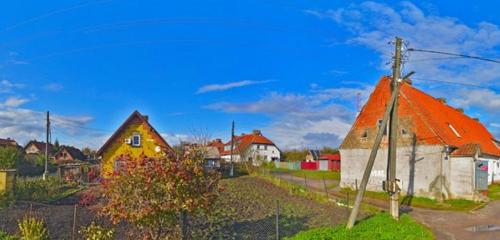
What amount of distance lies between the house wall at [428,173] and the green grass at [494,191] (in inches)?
120

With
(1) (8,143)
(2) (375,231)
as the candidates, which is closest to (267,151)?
(1) (8,143)

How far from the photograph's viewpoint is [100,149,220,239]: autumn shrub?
10930 mm

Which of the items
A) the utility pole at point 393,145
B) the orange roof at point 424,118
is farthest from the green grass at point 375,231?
the orange roof at point 424,118

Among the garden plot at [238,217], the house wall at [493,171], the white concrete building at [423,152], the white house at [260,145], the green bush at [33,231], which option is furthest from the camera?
the white house at [260,145]

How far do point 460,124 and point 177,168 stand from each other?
34453 mm

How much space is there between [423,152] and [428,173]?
1.53m

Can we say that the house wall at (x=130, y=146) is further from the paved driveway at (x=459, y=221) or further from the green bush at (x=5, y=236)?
the green bush at (x=5, y=236)

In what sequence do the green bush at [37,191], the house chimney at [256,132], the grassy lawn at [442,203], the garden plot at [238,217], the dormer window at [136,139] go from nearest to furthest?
the garden plot at [238,217] < the green bush at [37,191] < the grassy lawn at [442,203] < the dormer window at [136,139] < the house chimney at [256,132]

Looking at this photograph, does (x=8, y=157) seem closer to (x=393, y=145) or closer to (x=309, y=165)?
(x=393, y=145)

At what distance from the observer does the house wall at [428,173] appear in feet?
99.6

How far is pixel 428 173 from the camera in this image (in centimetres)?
3131

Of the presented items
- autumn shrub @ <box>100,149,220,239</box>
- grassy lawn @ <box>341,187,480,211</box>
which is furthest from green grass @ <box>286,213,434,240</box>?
grassy lawn @ <box>341,187,480,211</box>

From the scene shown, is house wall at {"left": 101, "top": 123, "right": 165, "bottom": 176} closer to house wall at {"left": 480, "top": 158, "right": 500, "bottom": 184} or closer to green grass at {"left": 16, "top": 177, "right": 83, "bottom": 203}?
green grass at {"left": 16, "top": 177, "right": 83, "bottom": 203}

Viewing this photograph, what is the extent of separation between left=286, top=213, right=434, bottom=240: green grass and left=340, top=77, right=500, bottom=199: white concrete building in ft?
41.3
